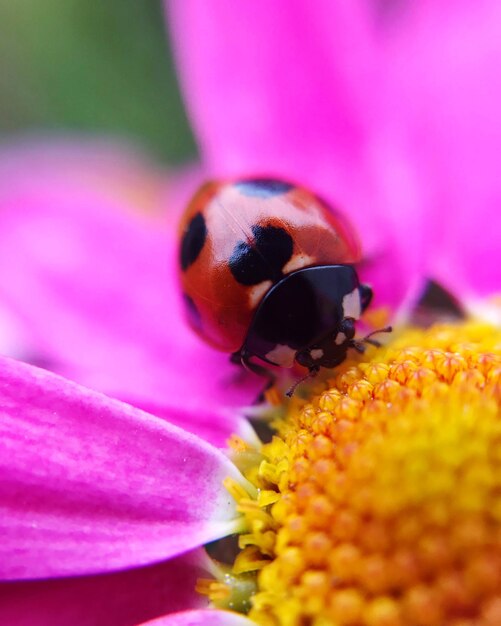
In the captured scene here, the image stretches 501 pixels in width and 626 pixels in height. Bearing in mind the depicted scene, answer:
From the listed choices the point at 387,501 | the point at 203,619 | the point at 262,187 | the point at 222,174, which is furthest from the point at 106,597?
the point at 222,174

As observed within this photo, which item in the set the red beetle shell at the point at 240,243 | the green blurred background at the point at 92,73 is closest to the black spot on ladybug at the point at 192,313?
the red beetle shell at the point at 240,243

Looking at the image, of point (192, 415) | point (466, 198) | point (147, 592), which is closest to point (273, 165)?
point (466, 198)

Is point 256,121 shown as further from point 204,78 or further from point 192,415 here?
point 192,415

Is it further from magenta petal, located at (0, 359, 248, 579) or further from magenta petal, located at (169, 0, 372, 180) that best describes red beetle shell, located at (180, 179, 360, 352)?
magenta petal, located at (169, 0, 372, 180)

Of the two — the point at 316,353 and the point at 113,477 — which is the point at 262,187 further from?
the point at 113,477

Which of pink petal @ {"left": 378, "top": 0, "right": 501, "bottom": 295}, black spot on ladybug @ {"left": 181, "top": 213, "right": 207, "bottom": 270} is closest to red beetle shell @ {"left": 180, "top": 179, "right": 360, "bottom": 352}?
black spot on ladybug @ {"left": 181, "top": 213, "right": 207, "bottom": 270}
